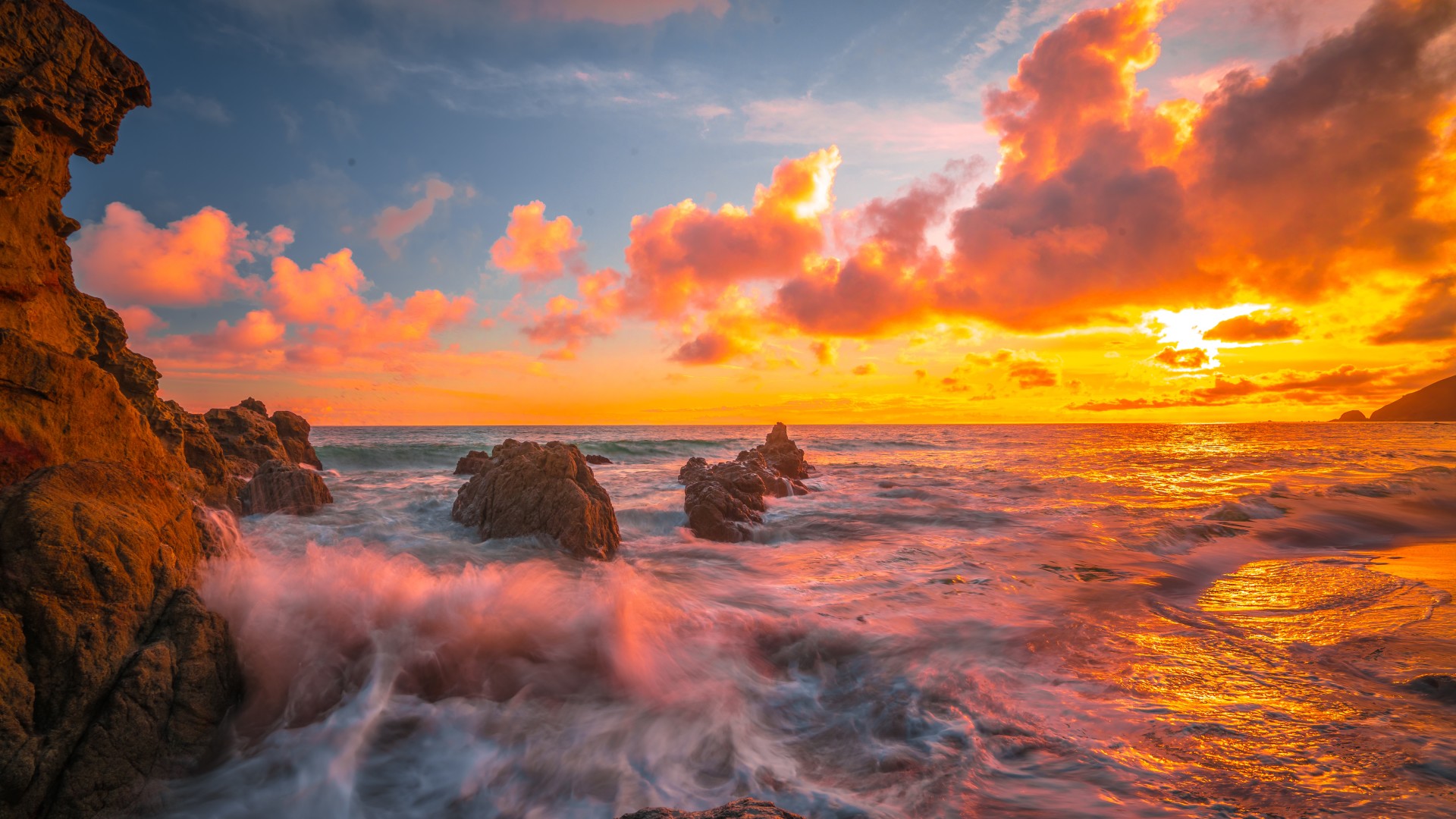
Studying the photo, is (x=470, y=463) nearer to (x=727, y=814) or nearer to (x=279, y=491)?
(x=279, y=491)

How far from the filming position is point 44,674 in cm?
335

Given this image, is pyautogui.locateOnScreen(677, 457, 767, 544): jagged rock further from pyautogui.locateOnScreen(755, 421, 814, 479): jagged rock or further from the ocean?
pyautogui.locateOnScreen(755, 421, 814, 479): jagged rock

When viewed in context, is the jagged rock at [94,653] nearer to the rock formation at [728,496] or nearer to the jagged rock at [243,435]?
the rock formation at [728,496]

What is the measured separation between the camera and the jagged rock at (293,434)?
20.4 m

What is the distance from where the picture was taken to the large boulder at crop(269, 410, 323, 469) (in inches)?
803

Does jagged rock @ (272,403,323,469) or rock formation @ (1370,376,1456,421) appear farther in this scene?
rock formation @ (1370,376,1456,421)

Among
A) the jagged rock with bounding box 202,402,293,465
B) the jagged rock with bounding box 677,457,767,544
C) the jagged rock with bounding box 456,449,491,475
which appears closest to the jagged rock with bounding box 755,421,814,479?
the jagged rock with bounding box 677,457,767,544

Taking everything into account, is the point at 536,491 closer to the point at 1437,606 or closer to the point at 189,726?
the point at 189,726

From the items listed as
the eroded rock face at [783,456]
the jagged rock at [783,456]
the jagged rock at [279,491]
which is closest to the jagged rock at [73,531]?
the jagged rock at [279,491]

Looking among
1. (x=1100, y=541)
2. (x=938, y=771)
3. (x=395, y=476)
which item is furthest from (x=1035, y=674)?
(x=395, y=476)

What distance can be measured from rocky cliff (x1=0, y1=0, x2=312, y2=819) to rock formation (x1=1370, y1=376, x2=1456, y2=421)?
651 ft

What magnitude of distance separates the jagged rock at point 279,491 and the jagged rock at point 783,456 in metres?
14.5

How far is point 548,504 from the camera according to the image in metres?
10.5

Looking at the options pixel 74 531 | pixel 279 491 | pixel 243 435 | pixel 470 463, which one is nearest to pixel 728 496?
pixel 279 491
